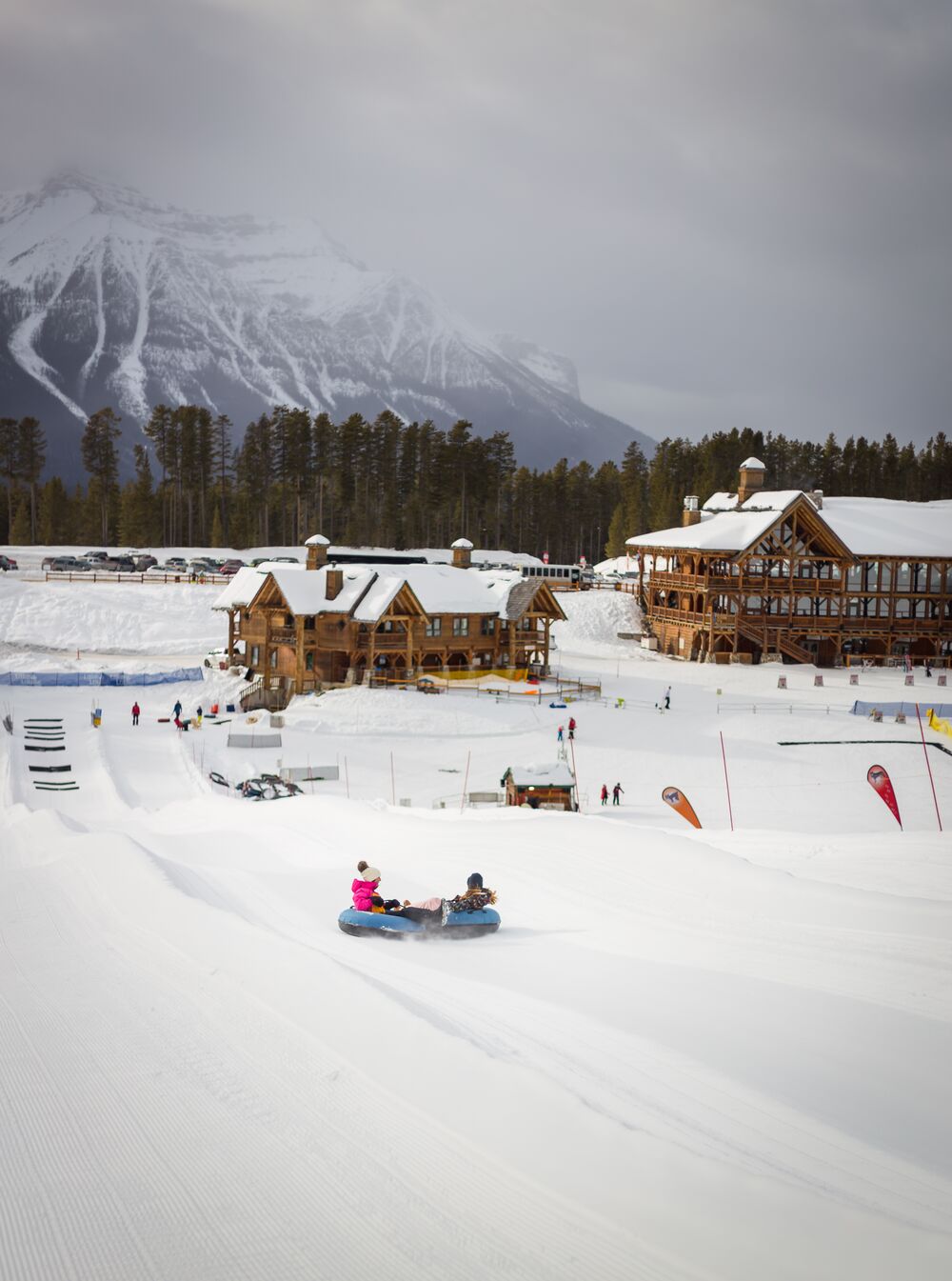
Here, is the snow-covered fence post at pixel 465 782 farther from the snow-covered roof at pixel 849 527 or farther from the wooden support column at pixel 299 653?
the snow-covered roof at pixel 849 527

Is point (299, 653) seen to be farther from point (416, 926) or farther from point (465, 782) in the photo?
point (416, 926)

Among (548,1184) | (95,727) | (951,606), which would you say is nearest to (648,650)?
(951,606)

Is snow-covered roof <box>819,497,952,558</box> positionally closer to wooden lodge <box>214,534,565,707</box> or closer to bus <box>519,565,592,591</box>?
wooden lodge <box>214,534,565,707</box>

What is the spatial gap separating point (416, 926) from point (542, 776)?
1529cm

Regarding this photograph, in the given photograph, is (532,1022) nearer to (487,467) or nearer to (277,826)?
(277,826)

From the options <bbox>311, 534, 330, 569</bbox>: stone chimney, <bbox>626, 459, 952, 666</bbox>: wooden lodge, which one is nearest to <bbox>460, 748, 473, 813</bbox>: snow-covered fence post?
<bbox>311, 534, 330, 569</bbox>: stone chimney

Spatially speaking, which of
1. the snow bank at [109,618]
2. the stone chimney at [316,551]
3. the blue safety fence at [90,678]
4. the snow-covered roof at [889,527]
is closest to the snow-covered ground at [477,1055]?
the blue safety fence at [90,678]

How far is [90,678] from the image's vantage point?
4819cm

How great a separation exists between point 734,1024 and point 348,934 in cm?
592

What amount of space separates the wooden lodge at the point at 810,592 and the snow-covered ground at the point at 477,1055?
35.9 metres

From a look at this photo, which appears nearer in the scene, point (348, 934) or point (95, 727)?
point (348, 934)

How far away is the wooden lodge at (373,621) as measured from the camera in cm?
4834

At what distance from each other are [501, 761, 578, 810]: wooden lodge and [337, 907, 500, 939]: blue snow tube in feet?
48.2

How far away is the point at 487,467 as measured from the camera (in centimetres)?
9994
